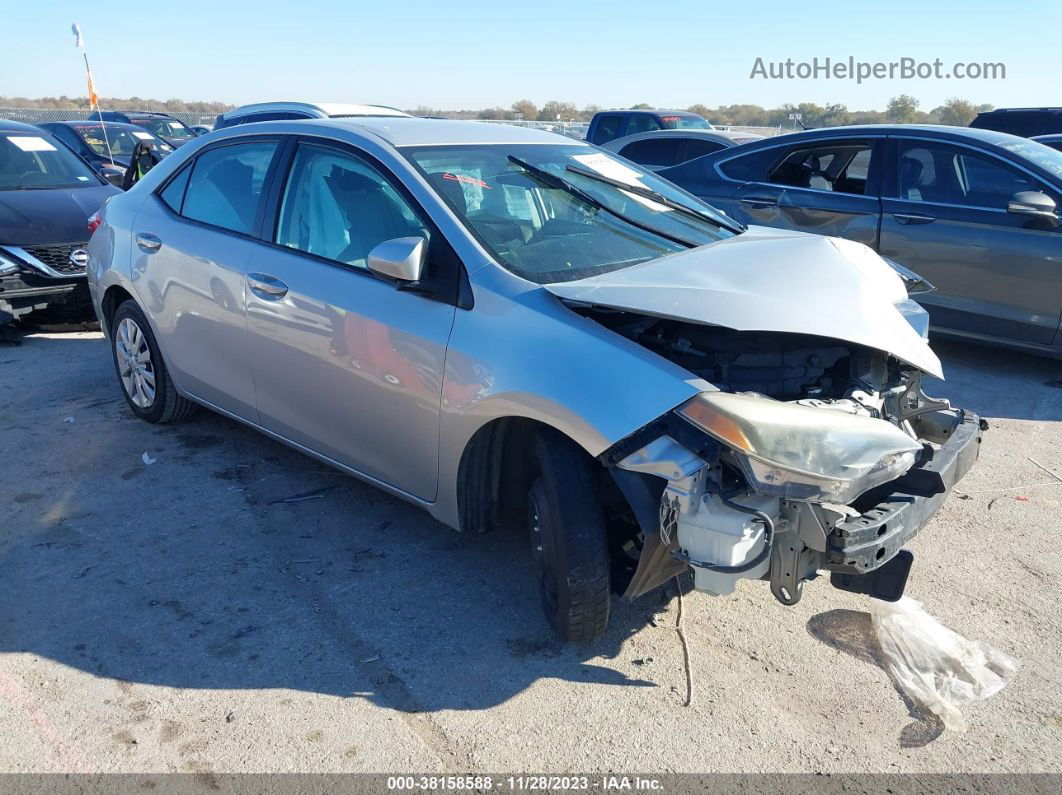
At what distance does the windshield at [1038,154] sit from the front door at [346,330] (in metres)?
4.84

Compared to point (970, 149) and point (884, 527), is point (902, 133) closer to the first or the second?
point (970, 149)

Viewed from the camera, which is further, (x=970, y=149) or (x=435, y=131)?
(x=970, y=149)

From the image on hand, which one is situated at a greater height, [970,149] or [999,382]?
[970,149]

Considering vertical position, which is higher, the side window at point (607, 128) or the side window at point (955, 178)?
the side window at point (607, 128)

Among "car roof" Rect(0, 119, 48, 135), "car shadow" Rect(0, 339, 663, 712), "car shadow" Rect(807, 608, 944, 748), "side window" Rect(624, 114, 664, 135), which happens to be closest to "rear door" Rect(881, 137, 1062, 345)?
"car shadow" Rect(807, 608, 944, 748)

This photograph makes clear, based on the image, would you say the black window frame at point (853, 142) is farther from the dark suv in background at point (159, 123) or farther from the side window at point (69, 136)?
the dark suv in background at point (159, 123)

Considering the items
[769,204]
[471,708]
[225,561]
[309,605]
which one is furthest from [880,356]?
[769,204]

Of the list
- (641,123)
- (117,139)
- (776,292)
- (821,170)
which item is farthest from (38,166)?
(641,123)

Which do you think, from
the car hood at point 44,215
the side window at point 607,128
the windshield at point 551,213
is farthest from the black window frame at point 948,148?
the side window at point 607,128

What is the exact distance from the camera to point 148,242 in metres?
4.81

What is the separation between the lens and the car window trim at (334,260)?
3.30 metres

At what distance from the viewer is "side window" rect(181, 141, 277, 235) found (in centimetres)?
427

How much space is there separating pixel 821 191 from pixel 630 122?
8.74 meters

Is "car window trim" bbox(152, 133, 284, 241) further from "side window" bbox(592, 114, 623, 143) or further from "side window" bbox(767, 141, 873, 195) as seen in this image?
"side window" bbox(592, 114, 623, 143)
